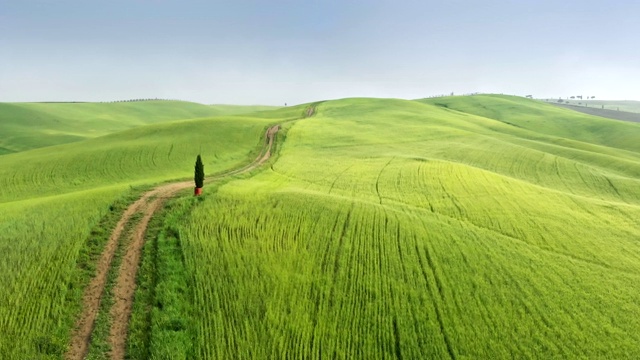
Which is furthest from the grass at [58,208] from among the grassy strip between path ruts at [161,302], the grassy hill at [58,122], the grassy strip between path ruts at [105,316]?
the grassy hill at [58,122]

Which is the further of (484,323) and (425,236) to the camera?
(425,236)

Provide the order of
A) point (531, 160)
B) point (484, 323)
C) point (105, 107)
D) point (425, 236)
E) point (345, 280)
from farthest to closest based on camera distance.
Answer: point (105, 107), point (531, 160), point (425, 236), point (345, 280), point (484, 323)

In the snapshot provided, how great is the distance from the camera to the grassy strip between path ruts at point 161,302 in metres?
14.1

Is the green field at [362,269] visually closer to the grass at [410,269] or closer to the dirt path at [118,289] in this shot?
the grass at [410,269]

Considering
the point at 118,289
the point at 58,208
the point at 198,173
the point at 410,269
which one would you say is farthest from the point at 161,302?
the point at 58,208

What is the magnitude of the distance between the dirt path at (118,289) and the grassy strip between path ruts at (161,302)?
352 mm

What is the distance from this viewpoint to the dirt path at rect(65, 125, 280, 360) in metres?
14.3

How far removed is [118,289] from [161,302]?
2559 mm

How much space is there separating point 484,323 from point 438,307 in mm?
1928

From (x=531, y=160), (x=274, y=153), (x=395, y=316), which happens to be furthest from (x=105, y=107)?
(x=395, y=316)

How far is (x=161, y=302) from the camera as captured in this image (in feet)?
53.3

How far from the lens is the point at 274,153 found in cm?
5172

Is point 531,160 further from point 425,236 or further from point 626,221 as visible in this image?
point 425,236

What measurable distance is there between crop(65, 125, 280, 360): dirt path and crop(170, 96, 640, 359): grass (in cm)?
270
